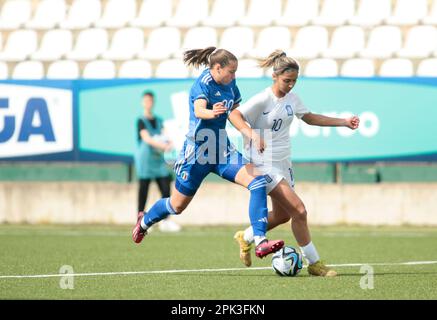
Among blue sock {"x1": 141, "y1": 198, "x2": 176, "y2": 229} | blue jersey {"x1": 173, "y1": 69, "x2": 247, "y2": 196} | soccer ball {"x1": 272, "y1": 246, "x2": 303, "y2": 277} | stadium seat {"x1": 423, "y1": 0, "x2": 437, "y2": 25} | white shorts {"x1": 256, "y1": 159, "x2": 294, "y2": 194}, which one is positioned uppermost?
stadium seat {"x1": 423, "y1": 0, "x2": 437, "y2": 25}

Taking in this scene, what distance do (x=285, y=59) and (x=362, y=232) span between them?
6.63 meters

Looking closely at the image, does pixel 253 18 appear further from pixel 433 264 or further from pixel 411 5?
pixel 433 264

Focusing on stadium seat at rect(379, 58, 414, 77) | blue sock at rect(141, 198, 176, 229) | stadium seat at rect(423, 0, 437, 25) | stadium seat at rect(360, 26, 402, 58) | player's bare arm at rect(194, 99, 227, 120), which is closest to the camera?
player's bare arm at rect(194, 99, 227, 120)

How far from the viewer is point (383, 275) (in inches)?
371

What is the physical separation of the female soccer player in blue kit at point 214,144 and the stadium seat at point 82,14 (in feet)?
35.0

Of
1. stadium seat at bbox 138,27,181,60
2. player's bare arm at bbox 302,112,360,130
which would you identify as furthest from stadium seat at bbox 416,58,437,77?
player's bare arm at bbox 302,112,360,130

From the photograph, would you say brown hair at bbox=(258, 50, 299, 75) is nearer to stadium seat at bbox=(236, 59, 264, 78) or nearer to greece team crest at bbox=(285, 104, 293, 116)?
greece team crest at bbox=(285, 104, 293, 116)

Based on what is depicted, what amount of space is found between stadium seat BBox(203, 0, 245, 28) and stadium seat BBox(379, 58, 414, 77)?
10.2 feet

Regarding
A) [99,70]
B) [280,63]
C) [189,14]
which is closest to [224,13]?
[189,14]

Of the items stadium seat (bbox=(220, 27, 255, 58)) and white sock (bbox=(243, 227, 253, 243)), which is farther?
stadium seat (bbox=(220, 27, 255, 58))

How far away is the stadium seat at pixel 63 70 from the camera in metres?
18.8

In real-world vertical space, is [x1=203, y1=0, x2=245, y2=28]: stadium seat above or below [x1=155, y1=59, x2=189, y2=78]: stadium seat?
above

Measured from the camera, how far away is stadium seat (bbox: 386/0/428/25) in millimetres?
18469
